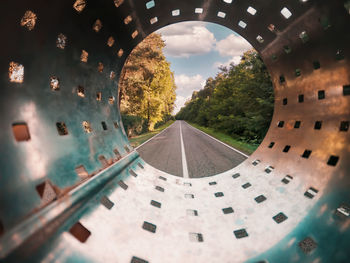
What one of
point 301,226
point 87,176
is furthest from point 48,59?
point 301,226

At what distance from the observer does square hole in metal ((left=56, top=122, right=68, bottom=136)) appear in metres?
1.63

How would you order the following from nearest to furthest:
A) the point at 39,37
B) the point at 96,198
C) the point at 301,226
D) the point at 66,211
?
the point at 66,211, the point at 39,37, the point at 96,198, the point at 301,226

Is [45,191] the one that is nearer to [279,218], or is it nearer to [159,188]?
[159,188]

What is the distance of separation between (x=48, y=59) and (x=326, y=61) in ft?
11.1

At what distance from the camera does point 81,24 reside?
1.77 meters

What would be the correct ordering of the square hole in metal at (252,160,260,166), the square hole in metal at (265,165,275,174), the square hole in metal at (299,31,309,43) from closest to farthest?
the square hole in metal at (299,31,309,43) < the square hole in metal at (265,165,275,174) < the square hole in metal at (252,160,260,166)

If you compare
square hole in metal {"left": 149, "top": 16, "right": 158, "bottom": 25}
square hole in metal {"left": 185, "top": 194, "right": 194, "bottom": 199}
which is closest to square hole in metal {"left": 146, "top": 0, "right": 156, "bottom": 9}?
square hole in metal {"left": 149, "top": 16, "right": 158, "bottom": 25}

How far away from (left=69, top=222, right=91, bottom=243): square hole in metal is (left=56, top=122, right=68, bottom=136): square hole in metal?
878 millimetres

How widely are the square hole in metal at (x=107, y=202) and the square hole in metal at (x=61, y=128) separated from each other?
2.66ft

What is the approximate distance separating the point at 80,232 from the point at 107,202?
45 cm

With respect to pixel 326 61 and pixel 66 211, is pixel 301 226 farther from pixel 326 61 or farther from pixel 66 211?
pixel 66 211

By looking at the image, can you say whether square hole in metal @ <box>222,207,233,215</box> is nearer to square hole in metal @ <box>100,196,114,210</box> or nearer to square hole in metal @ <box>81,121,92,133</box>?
square hole in metal @ <box>100,196,114,210</box>

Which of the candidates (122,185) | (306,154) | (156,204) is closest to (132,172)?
(122,185)

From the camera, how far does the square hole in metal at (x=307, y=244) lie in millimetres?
1672
